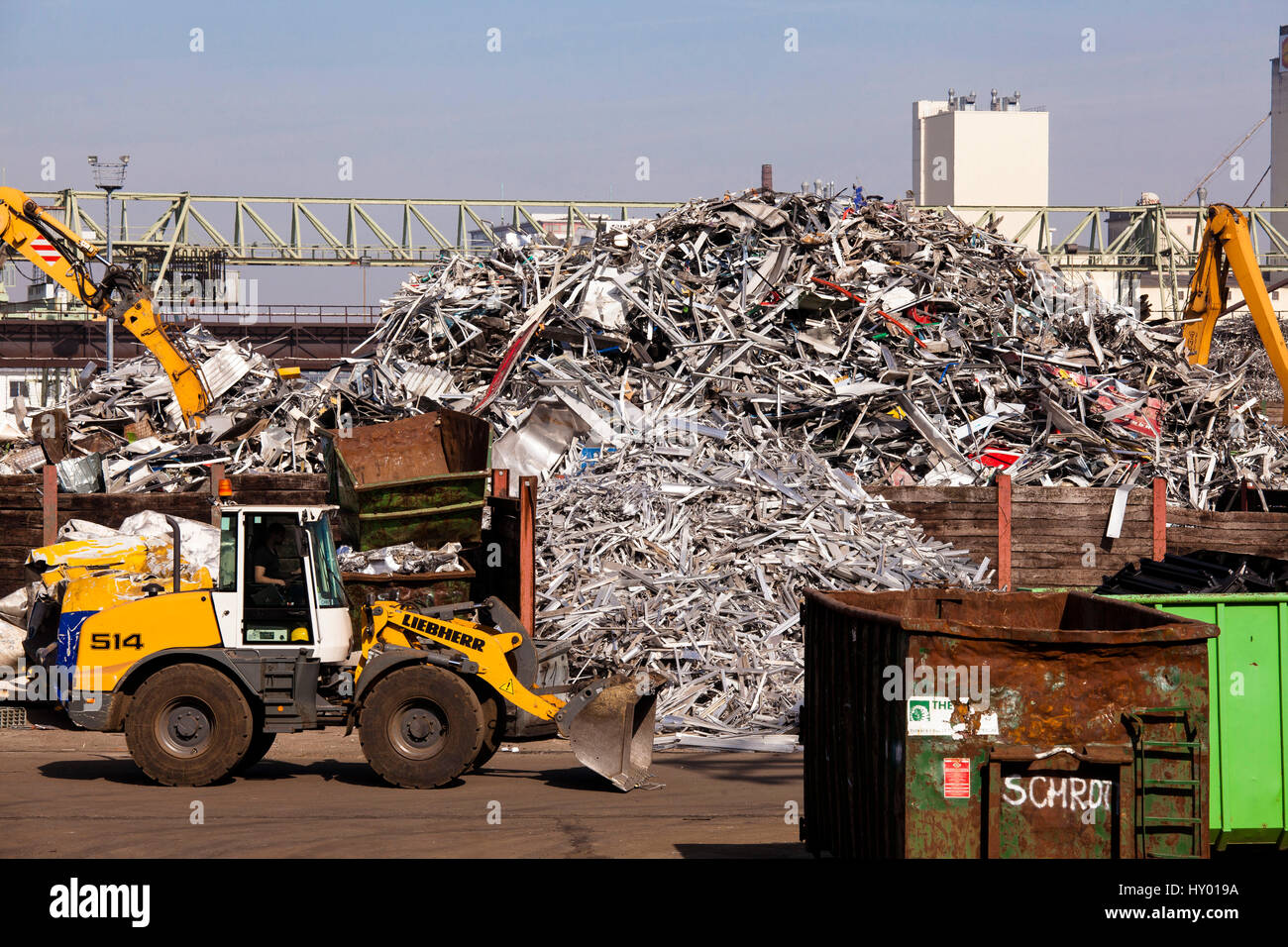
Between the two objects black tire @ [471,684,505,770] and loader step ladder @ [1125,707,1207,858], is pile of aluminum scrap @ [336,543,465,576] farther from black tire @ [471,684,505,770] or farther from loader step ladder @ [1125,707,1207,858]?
loader step ladder @ [1125,707,1207,858]

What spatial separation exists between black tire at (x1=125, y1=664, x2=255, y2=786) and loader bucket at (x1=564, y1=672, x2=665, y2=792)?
109 inches

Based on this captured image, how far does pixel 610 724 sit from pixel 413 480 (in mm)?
3777

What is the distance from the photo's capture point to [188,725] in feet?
35.6

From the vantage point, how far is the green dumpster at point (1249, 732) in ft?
25.3

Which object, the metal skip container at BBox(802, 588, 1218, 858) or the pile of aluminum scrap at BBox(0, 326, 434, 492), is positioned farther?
the pile of aluminum scrap at BBox(0, 326, 434, 492)

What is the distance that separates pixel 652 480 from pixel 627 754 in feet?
18.4

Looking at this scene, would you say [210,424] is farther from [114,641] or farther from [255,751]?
[255,751]

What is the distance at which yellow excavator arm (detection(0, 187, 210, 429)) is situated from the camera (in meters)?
21.0

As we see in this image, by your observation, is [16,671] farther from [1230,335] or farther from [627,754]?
[1230,335]

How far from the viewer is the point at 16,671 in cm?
1511

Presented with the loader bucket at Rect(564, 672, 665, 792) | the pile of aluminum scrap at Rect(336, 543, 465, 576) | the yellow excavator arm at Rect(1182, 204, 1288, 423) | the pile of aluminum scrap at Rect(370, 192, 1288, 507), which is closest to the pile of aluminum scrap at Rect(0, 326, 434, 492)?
the pile of aluminum scrap at Rect(370, 192, 1288, 507)

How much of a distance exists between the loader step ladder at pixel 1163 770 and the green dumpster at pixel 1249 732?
1492mm

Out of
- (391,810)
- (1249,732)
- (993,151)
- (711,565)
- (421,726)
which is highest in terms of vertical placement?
(993,151)
